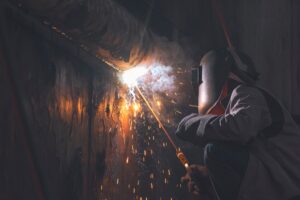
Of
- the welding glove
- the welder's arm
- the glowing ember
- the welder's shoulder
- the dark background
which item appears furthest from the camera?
the glowing ember

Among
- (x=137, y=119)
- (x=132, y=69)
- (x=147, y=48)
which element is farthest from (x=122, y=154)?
(x=147, y=48)

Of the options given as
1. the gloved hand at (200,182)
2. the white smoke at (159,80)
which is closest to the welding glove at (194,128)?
the gloved hand at (200,182)

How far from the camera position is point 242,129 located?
13.1 ft

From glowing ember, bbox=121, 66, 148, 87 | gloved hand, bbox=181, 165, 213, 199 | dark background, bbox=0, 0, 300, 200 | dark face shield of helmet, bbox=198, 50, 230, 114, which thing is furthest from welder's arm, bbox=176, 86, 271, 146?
glowing ember, bbox=121, 66, 148, 87

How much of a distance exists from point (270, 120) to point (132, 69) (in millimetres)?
2385

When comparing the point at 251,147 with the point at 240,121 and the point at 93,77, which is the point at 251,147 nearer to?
the point at 240,121

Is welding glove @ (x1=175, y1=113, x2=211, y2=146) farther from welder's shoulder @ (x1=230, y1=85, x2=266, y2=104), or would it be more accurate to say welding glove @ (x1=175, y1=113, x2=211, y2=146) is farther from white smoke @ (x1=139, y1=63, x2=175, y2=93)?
white smoke @ (x1=139, y1=63, x2=175, y2=93)

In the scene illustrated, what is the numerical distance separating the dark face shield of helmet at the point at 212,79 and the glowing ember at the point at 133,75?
87 cm

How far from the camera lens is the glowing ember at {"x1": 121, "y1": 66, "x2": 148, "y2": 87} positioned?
601 cm

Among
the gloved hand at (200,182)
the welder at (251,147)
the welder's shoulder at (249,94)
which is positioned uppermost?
the welder's shoulder at (249,94)

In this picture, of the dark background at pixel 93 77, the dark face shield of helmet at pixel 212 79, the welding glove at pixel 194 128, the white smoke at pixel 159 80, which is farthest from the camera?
the white smoke at pixel 159 80

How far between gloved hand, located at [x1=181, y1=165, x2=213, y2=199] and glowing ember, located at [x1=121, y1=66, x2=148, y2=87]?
1.76 m

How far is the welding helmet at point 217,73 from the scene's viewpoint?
15.3 feet

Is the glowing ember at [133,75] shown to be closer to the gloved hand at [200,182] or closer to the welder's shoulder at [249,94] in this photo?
the gloved hand at [200,182]
